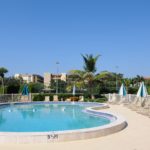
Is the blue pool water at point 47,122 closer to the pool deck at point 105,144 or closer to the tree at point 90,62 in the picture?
the pool deck at point 105,144

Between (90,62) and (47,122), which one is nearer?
(47,122)

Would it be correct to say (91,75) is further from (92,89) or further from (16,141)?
(16,141)

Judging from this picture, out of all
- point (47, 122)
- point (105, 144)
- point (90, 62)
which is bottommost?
point (47, 122)

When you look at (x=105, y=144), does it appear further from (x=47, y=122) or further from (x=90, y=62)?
(x=90, y=62)

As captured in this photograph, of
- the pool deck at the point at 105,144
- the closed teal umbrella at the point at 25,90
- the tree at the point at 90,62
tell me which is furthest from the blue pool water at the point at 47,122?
the tree at the point at 90,62

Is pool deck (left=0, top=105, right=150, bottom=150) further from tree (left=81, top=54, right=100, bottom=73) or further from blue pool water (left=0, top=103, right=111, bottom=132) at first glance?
tree (left=81, top=54, right=100, bottom=73)

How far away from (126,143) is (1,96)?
21985mm

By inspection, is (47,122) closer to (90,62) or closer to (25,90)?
(25,90)

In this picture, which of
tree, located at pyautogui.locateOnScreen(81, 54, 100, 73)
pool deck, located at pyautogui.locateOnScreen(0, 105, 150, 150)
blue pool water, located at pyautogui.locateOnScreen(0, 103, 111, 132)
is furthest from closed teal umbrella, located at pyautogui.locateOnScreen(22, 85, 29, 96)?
pool deck, located at pyautogui.locateOnScreen(0, 105, 150, 150)

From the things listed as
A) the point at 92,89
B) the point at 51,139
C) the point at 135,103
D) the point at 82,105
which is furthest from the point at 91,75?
the point at 51,139

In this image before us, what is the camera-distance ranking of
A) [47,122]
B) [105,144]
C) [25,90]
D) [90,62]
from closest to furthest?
[105,144] → [47,122] → [25,90] → [90,62]

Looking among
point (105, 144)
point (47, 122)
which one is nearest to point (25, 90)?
point (47, 122)

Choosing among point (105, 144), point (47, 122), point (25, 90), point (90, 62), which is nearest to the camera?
point (105, 144)

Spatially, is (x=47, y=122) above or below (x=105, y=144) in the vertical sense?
below
